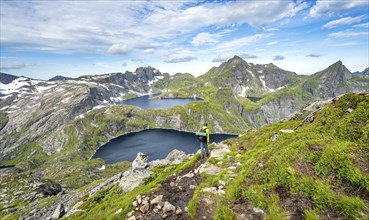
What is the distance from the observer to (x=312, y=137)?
1653 centimetres

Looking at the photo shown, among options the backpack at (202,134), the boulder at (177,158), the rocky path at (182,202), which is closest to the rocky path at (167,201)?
the rocky path at (182,202)

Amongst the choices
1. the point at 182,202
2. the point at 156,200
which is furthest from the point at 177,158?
the point at 156,200

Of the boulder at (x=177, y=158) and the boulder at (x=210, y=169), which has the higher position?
the boulder at (x=210, y=169)

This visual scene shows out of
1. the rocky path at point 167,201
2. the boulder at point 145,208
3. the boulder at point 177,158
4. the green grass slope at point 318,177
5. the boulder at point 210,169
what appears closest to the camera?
the green grass slope at point 318,177

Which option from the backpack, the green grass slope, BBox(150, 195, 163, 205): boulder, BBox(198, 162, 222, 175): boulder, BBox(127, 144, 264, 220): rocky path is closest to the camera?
the green grass slope

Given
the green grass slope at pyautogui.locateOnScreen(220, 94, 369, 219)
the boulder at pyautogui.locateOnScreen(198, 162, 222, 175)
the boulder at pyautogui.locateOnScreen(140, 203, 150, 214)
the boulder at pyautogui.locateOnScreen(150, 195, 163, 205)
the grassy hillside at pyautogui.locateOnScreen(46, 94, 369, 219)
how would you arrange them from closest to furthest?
the green grass slope at pyautogui.locateOnScreen(220, 94, 369, 219)
the grassy hillside at pyautogui.locateOnScreen(46, 94, 369, 219)
the boulder at pyautogui.locateOnScreen(140, 203, 150, 214)
the boulder at pyautogui.locateOnScreen(150, 195, 163, 205)
the boulder at pyautogui.locateOnScreen(198, 162, 222, 175)

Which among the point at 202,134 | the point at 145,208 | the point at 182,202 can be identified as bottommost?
the point at 182,202

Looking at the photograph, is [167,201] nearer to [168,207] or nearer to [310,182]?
[168,207]

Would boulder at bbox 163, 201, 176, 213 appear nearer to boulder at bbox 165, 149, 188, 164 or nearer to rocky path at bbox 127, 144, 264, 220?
rocky path at bbox 127, 144, 264, 220

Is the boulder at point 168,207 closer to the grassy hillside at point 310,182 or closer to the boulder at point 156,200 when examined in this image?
the boulder at point 156,200

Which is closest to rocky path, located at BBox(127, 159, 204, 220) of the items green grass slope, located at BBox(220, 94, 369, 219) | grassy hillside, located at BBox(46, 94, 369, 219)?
grassy hillside, located at BBox(46, 94, 369, 219)

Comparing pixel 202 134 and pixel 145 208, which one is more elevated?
pixel 202 134

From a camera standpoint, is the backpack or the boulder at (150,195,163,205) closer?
the boulder at (150,195,163,205)

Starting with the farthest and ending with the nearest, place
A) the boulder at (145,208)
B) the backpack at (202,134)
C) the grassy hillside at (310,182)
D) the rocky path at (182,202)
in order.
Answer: the backpack at (202,134) < the boulder at (145,208) < the rocky path at (182,202) < the grassy hillside at (310,182)
